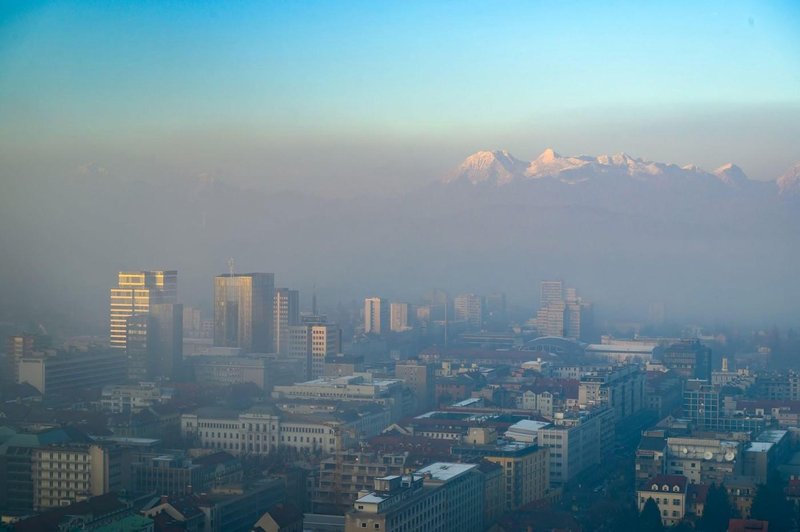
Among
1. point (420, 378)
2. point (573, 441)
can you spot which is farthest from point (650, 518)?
point (420, 378)

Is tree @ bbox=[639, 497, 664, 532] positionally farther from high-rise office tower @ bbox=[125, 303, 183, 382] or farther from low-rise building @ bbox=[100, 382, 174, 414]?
high-rise office tower @ bbox=[125, 303, 183, 382]

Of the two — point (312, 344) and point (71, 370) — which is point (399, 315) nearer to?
point (312, 344)

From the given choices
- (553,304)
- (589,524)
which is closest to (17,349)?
(589,524)

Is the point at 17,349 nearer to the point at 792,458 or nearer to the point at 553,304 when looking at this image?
the point at 792,458

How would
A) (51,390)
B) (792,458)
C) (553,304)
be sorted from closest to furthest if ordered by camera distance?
(792,458)
(51,390)
(553,304)

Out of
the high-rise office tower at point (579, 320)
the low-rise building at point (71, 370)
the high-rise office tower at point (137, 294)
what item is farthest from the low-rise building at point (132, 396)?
the high-rise office tower at point (579, 320)

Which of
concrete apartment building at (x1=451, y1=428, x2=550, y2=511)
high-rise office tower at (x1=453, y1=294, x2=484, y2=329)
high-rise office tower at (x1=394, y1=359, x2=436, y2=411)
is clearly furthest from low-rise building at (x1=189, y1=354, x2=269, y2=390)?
high-rise office tower at (x1=453, y1=294, x2=484, y2=329)

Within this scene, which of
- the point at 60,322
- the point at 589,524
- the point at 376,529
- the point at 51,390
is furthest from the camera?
the point at 60,322
